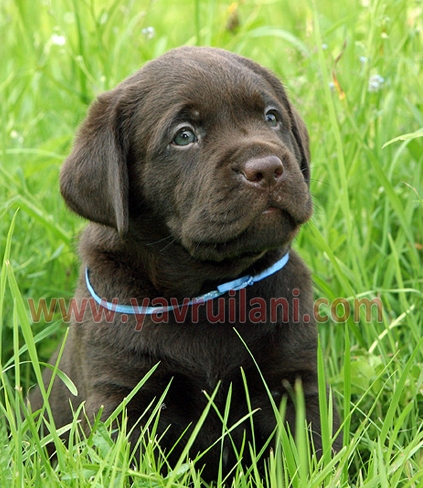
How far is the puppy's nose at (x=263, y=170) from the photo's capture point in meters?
2.50

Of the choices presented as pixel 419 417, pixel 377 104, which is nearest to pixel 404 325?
pixel 419 417

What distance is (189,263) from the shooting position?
9.43 ft

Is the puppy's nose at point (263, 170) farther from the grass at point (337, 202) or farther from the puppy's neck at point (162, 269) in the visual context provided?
the grass at point (337, 202)

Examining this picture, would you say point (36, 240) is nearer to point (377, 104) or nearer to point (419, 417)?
point (377, 104)

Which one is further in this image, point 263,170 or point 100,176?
point 100,176

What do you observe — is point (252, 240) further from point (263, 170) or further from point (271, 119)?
point (271, 119)

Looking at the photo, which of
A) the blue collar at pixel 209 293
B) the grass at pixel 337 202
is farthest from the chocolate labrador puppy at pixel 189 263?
the grass at pixel 337 202

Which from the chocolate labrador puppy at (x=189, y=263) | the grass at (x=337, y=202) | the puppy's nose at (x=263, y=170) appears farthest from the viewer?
the grass at (x=337, y=202)

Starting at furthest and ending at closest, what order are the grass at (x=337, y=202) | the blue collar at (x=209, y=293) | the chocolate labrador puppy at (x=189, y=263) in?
the grass at (x=337, y=202) → the blue collar at (x=209, y=293) → the chocolate labrador puppy at (x=189, y=263)

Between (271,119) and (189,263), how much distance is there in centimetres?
57

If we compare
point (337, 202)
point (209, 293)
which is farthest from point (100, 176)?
point (337, 202)

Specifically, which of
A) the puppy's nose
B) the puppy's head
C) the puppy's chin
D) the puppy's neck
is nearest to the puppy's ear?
the puppy's head

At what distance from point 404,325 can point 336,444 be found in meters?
0.78

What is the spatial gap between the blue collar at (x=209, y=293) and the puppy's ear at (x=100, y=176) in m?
0.28
